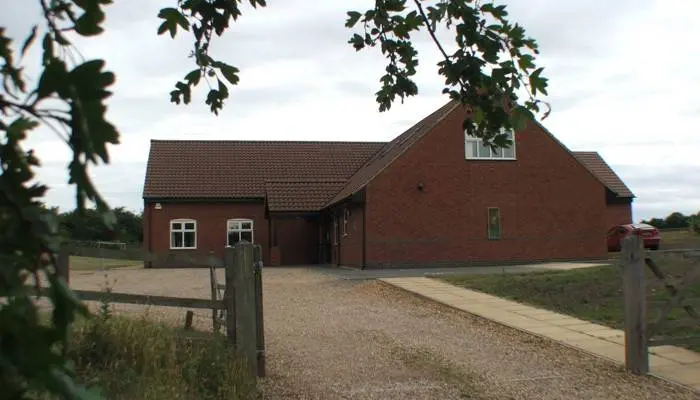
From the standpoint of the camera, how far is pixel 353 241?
26328 mm

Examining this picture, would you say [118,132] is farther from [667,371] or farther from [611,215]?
[611,215]

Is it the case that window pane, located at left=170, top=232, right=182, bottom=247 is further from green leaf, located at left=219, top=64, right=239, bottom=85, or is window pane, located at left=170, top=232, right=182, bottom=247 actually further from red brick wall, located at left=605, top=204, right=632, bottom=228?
green leaf, located at left=219, top=64, right=239, bottom=85

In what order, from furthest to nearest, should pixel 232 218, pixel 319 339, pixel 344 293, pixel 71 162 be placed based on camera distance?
pixel 232 218 < pixel 344 293 < pixel 319 339 < pixel 71 162

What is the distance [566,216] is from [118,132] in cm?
2819

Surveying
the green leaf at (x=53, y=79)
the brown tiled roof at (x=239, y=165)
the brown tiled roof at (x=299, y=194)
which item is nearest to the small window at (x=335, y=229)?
the brown tiled roof at (x=299, y=194)

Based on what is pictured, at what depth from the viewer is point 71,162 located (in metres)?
1.11

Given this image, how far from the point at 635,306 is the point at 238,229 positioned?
27448 mm

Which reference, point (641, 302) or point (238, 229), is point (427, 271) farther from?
point (641, 302)

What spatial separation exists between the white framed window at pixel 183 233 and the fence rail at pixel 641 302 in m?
27.5

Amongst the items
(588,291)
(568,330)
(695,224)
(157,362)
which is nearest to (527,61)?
(157,362)

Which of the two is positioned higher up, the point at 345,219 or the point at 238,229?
the point at 345,219

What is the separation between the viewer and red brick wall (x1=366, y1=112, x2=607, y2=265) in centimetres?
2575

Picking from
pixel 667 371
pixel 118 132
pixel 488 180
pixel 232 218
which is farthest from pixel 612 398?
pixel 232 218

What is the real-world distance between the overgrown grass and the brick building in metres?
18.1
